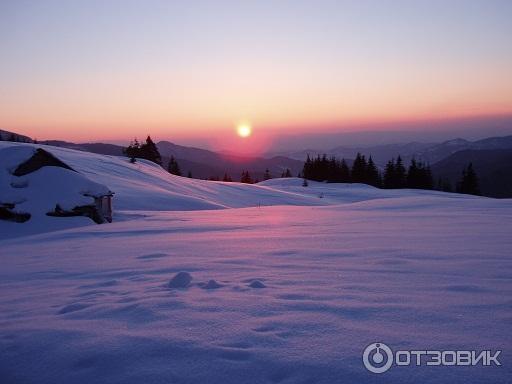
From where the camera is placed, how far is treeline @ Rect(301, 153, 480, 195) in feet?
192

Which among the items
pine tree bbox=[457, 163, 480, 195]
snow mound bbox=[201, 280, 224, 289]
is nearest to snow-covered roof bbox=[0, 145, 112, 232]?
snow mound bbox=[201, 280, 224, 289]

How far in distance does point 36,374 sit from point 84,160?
92.3 feet

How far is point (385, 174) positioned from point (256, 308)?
62.0m

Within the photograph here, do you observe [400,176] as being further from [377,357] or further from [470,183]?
[377,357]

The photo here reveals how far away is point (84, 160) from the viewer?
28.1 m

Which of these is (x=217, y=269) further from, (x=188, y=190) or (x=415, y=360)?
(x=188, y=190)

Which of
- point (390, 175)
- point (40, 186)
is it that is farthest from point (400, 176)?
point (40, 186)

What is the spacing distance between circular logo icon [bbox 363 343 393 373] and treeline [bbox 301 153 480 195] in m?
60.2

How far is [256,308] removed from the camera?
11.0 ft

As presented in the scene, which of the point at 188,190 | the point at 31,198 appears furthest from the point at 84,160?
the point at 31,198

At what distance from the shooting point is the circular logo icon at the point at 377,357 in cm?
236

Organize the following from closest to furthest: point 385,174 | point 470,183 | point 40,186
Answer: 1. point 40,186
2. point 470,183
3. point 385,174

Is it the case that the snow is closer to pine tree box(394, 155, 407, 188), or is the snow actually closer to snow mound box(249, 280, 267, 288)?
snow mound box(249, 280, 267, 288)

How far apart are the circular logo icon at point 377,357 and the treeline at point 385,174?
6023 centimetres
